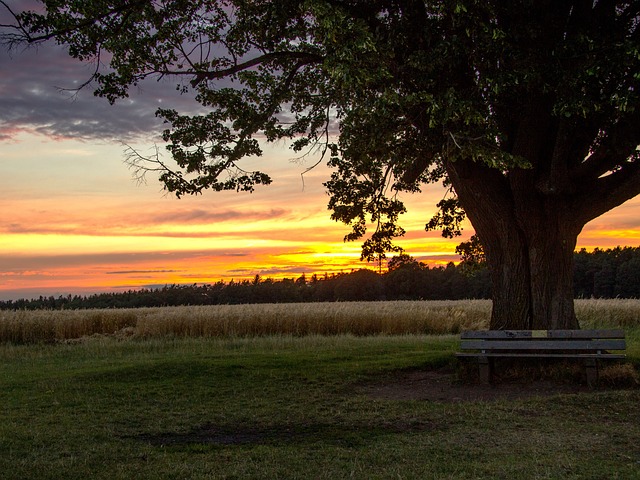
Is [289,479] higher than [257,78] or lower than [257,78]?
lower

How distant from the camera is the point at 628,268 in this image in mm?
72875

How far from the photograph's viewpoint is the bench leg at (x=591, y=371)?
12.0 metres

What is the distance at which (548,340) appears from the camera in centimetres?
1237

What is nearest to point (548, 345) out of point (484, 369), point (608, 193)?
point (484, 369)

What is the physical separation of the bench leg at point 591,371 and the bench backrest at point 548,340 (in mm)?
250

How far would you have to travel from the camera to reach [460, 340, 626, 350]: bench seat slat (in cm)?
1190

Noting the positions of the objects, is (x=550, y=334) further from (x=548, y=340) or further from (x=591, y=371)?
(x=591, y=371)

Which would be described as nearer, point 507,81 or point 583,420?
point 583,420

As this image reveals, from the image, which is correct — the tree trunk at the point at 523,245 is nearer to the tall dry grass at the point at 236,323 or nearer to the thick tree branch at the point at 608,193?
the thick tree branch at the point at 608,193

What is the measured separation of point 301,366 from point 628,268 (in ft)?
223

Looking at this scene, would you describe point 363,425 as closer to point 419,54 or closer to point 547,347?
point 547,347

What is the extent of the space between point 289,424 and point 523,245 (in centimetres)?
693

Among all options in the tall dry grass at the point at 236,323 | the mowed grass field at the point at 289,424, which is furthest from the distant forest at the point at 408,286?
the mowed grass field at the point at 289,424

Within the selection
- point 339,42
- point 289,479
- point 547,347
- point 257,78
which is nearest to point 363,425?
point 289,479
